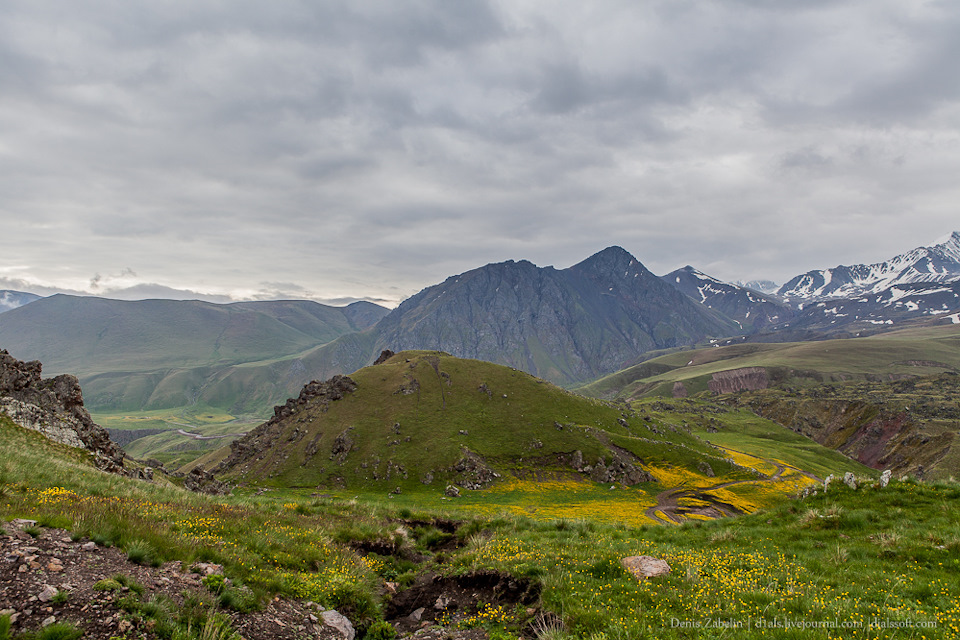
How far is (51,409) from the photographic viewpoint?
40.2 meters

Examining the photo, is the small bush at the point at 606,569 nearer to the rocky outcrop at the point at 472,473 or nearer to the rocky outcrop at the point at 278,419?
the rocky outcrop at the point at 472,473

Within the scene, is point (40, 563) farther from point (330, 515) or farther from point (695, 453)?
point (695, 453)

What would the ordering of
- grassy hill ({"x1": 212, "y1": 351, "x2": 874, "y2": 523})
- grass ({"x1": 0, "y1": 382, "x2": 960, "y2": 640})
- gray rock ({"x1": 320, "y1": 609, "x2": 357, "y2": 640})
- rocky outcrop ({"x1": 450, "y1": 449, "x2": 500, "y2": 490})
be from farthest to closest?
1. rocky outcrop ({"x1": 450, "y1": 449, "x2": 500, "y2": 490})
2. grassy hill ({"x1": 212, "y1": 351, "x2": 874, "y2": 523})
3. gray rock ({"x1": 320, "y1": 609, "x2": 357, "y2": 640})
4. grass ({"x1": 0, "y1": 382, "x2": 960, "y2": 640})

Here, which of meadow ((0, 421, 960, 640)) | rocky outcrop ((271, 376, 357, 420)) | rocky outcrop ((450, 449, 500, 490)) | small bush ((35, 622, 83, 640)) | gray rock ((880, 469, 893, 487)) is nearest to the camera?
small bush ((35, 622, 83, 640))

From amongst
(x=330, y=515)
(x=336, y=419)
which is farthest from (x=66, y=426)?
(x=336, y=419)

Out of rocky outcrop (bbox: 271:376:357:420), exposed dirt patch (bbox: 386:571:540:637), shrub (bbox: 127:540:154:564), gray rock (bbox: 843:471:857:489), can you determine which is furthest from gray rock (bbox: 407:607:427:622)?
rocky outcrop (bbox: 271:376:357:420)

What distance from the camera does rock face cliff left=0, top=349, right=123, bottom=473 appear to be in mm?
34312

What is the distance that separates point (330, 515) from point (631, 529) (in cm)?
1743

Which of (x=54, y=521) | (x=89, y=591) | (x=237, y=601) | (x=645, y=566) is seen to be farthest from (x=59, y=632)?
(x=645, y=566)

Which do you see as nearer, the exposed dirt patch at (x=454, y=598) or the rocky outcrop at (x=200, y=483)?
the exposed dirt patch at (x=454, y=598)

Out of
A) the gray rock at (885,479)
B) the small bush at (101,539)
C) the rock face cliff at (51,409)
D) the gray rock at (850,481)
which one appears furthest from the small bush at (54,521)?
the gray rock at (885,479)

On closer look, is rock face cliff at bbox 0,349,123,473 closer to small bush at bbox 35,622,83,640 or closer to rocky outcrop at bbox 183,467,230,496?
rocky outcrop at bbox 183,467,230,496

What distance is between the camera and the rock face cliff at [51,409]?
34312 mm

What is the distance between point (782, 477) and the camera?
4235 inches
